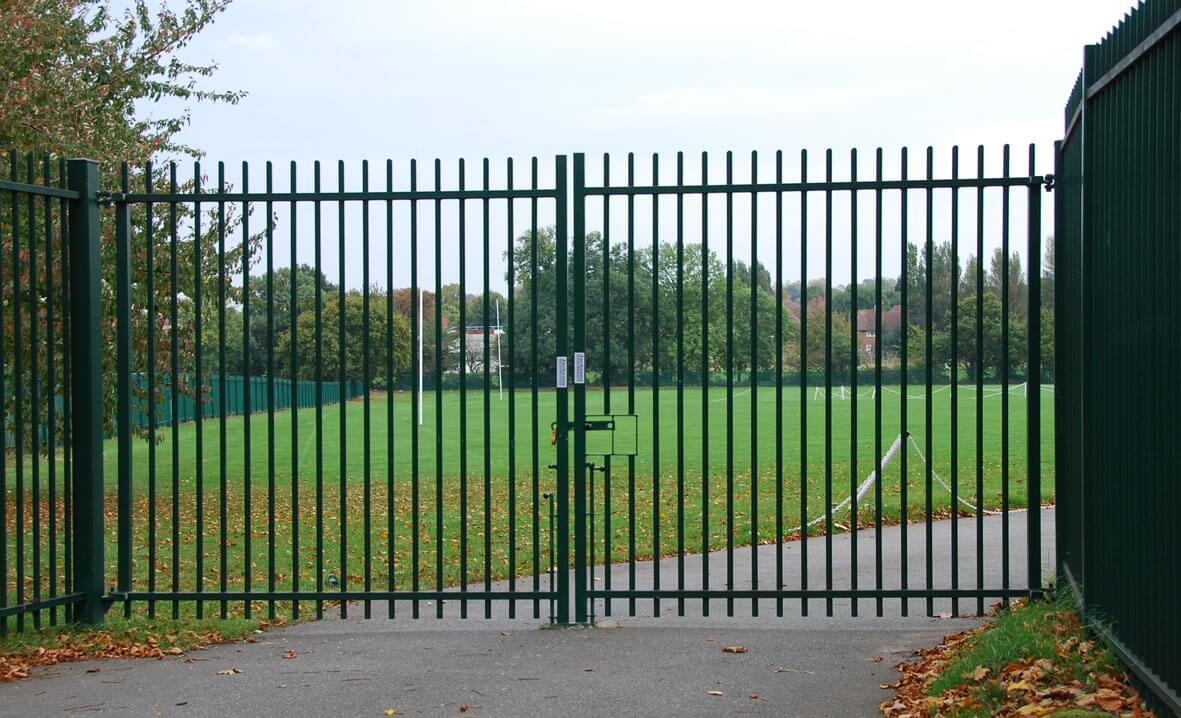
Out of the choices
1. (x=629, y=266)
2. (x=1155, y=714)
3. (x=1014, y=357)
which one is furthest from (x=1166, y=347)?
(x=1014, y=357)

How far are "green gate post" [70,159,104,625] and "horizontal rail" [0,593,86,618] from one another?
93 mm

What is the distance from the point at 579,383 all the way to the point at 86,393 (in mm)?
3152

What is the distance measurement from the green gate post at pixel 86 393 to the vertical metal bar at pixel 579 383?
308cm

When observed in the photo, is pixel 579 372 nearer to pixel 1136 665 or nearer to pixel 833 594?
pixel 833 594

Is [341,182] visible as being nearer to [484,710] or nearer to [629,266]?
[629,266]

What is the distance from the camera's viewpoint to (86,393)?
797 centimetres

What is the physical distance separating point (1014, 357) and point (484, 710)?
1618cm

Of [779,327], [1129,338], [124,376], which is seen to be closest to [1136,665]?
[1129,338]

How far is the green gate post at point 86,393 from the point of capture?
7.97 meters

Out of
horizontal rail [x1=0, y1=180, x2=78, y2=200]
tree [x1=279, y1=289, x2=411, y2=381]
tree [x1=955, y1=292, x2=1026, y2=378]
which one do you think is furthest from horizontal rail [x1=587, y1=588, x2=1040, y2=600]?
tree [x1=279, y1=289, x2=411, y2=381]

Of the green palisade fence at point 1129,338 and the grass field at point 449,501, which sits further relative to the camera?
the grass field at point 449,501

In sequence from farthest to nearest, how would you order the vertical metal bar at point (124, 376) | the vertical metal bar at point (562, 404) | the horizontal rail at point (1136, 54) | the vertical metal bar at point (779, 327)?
the vertical metal bar at point (124, 376), the vertical metal bar at point (562, 404), the vertical metal bar at point (779, 327), the horizontal rail at point (1136, 54)

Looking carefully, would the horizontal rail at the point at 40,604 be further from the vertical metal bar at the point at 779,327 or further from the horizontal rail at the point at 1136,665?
the horizontal rail at the point at 1136,665

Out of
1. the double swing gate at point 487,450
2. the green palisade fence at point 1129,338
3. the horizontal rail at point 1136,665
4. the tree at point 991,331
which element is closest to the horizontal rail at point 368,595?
the double swing gate at point 487,450
